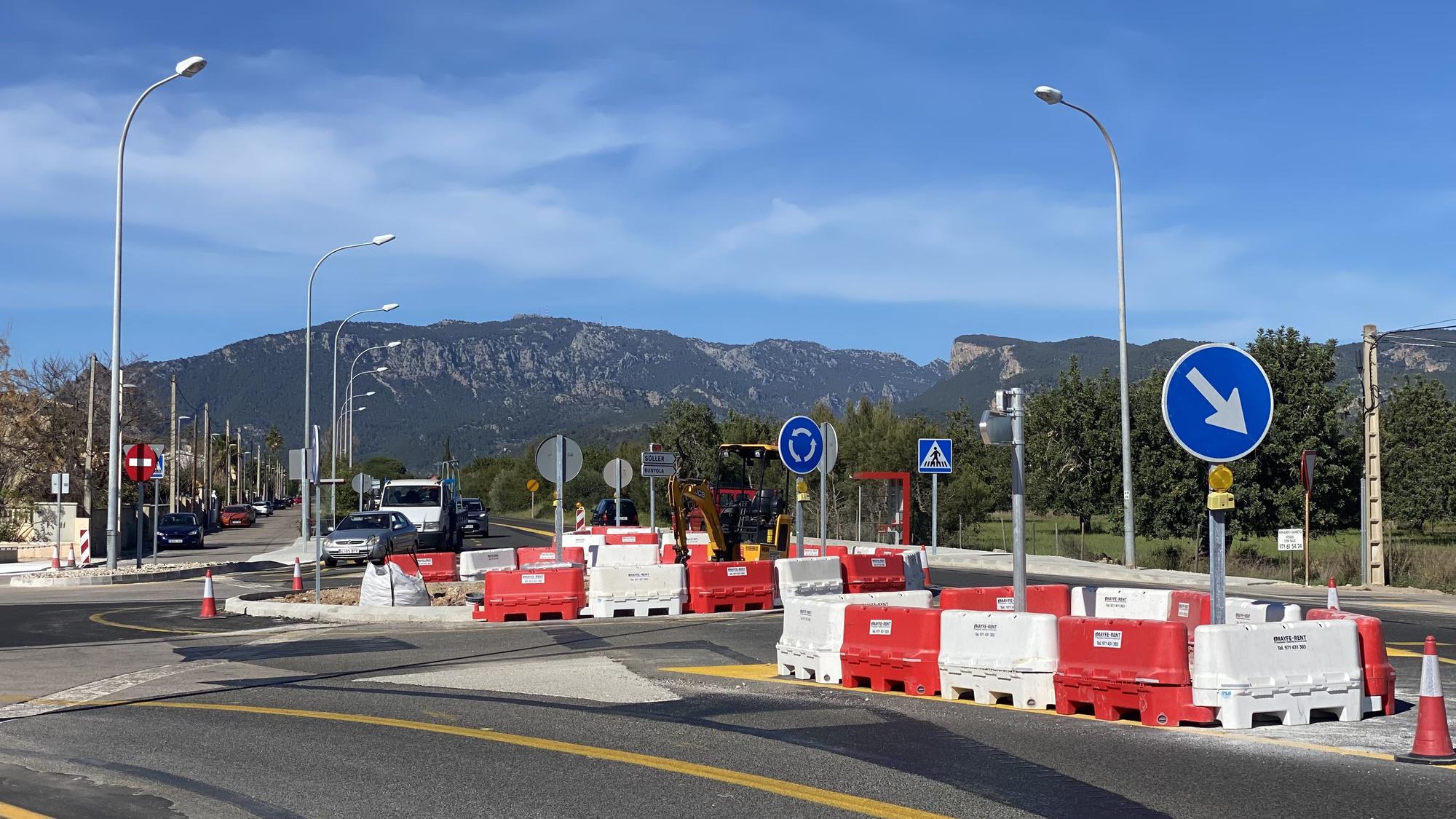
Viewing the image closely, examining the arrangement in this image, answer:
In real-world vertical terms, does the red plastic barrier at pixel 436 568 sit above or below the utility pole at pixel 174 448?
below

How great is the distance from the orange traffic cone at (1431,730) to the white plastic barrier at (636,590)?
11635 mm

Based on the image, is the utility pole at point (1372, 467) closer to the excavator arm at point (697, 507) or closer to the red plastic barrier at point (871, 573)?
the red plastic barrier at point (871, 573)

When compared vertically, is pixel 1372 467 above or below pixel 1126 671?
above

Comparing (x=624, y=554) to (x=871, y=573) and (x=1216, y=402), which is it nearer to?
(x=871, y=573)

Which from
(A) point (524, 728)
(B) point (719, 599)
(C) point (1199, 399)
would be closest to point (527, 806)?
(A) point (524, 728)

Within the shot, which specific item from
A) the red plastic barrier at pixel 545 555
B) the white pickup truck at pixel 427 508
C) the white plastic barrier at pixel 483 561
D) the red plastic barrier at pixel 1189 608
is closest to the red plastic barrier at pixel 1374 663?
the red plastic barrier at pixel 1189 608

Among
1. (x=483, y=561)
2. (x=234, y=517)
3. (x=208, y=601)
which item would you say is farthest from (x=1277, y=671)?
(x=234, y=517)

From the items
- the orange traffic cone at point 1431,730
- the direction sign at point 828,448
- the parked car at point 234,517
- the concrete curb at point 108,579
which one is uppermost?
the direction sign at point 828,448

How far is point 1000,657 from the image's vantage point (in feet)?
33.9

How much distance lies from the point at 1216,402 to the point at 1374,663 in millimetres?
2478

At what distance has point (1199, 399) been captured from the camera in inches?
349

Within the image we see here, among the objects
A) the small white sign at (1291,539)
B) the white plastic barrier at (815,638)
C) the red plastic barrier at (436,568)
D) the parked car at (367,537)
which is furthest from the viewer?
the parked car at (367,537)

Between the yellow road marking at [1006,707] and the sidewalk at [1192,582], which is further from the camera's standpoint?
the sidewalk at [1192,582]

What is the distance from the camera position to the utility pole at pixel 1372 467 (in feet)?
85.9
